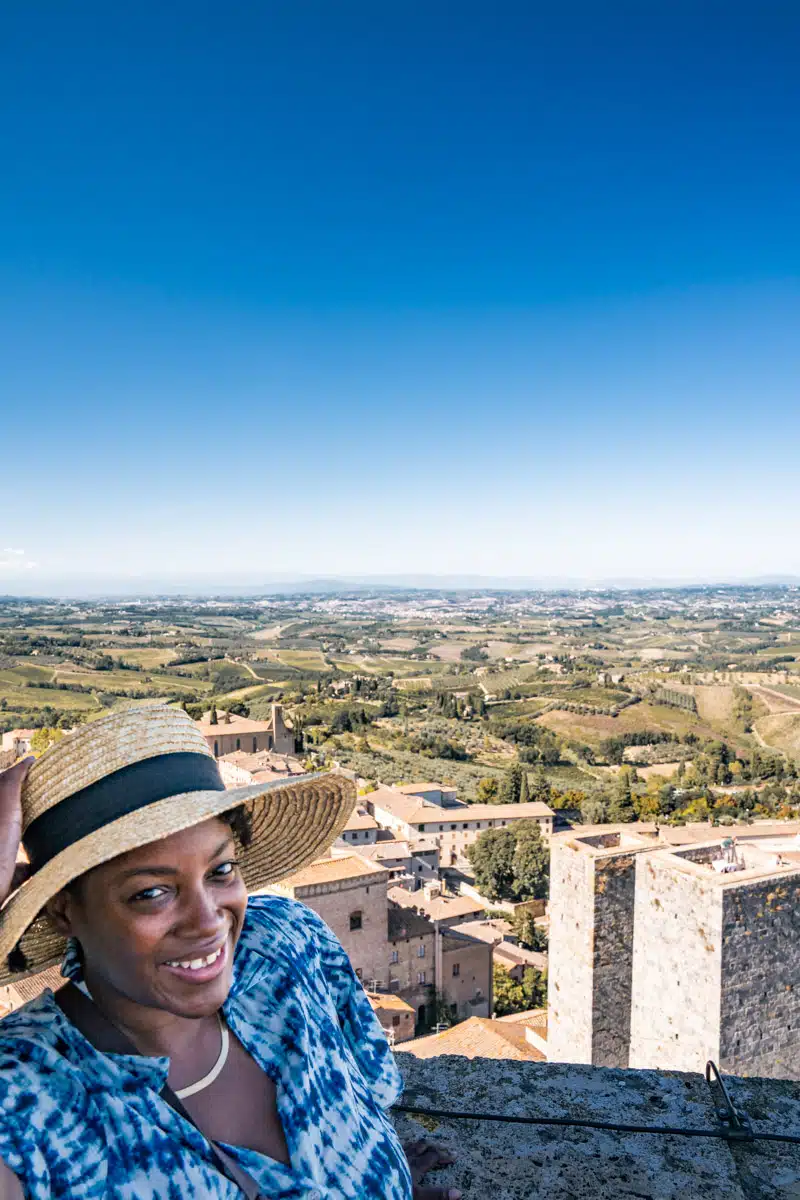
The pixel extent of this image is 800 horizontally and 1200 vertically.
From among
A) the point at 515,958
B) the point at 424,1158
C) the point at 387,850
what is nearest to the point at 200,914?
the point at 424,1158

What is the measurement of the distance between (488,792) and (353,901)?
2534 cm

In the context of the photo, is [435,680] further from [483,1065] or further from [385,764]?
[483,1065]

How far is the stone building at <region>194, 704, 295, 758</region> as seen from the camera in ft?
121

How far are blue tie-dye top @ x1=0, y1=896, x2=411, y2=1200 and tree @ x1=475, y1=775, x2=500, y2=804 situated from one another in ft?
123

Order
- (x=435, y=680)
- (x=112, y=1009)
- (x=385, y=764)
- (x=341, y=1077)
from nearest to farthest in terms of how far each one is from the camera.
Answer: (x=112, y=1009) → (x=341, y=1077) → (x=385, y=764) → (x=435, y=680)

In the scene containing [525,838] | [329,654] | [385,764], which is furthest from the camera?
[329,654]

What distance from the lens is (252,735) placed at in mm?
38031

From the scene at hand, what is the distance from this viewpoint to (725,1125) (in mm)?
1991

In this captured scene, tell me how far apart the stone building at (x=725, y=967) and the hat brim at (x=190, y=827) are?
166 inches

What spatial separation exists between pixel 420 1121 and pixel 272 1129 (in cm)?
85

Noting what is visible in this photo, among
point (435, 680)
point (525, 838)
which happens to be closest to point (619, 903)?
point (525, 838)

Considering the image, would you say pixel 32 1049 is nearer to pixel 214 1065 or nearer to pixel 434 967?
pixel 214 1065

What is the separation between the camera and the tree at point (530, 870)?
86.3 feet

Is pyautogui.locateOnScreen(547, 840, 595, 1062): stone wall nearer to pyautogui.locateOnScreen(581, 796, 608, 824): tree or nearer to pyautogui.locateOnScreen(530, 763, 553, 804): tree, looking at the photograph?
pyautogui.locateOnScreen(581, 796, 608, 824): tree
